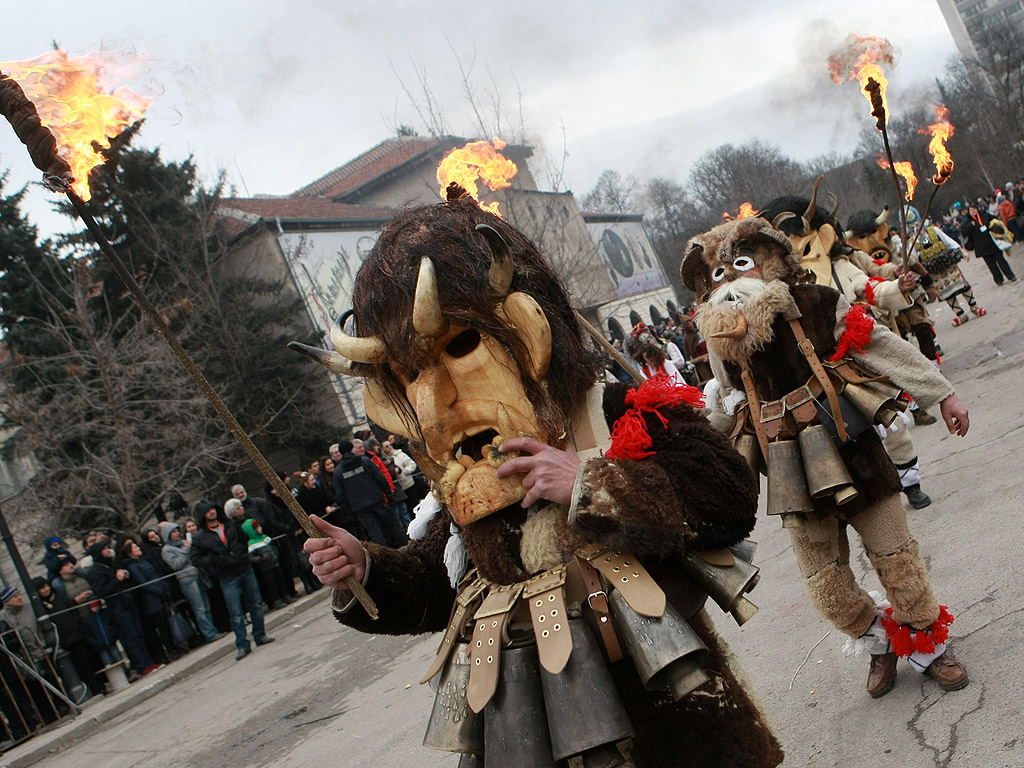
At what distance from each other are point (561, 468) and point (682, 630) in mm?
490

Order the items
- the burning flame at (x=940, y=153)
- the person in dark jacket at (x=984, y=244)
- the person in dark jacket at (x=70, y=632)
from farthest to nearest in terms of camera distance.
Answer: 1. the person in dark jacket at (x=984, y=244)
2. the person in dark jacket at (x=70, y=632)
3. the burning flame at (x=940, y=153)

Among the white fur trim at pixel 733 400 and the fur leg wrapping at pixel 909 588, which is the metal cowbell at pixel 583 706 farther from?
the white fur trim at pixel 733 400

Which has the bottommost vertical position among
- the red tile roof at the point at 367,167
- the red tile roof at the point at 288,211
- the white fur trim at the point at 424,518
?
the white fur trim at the point at 424,518

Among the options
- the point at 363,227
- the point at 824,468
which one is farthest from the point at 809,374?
the point at 363,227

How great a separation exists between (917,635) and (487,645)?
7.26 ft

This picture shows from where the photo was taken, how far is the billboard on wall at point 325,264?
23.6 meters

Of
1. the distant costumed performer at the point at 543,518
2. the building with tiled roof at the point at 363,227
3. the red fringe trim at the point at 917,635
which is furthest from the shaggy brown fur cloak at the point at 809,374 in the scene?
the building with tiled roof at the point at 363,227

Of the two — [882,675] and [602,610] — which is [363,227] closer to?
[882,675]

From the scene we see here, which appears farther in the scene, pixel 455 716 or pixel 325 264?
pixel 325 264

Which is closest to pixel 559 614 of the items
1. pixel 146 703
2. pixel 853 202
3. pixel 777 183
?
pixel 146 703

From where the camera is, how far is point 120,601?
9531 millimetres

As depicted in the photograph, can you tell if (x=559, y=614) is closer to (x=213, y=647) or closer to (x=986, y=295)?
(x=213, y=647)

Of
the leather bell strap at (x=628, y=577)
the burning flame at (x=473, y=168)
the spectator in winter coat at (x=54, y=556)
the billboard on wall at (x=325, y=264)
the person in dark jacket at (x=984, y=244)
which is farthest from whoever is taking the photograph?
the billboard on wall at (x=325, y=264)

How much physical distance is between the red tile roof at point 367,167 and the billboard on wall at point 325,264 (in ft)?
23.8
